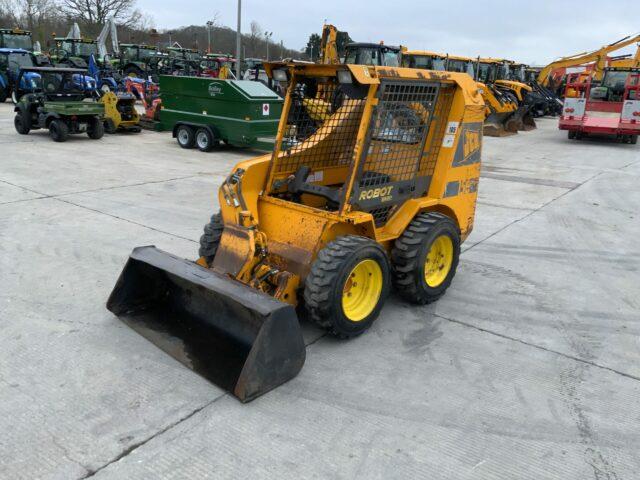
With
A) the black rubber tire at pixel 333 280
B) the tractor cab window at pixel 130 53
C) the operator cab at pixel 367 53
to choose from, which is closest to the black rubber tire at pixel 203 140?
the operator cab at pixel 367 53

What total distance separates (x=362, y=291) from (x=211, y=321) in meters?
1.13

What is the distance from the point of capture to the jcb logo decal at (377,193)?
3856 mm

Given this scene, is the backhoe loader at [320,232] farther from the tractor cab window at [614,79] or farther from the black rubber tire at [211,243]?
the tractor cab window at [614,79]

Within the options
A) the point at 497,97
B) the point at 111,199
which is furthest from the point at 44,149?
Answer: the point at 497,97

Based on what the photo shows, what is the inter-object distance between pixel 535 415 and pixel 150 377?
92.6 inches

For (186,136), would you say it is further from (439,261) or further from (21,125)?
(439,261)

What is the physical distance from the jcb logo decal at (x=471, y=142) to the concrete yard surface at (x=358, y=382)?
1275 millimetres

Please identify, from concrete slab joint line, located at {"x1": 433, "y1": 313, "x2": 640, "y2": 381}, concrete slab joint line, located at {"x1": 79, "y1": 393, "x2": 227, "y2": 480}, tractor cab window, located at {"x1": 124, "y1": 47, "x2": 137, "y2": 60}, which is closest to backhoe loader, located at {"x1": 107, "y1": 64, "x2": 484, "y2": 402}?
concrete slab joint line, located at {"x1": 79, "y1": 393, "x2": 227, "y2": 480}

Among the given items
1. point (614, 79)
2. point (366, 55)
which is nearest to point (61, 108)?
point (366, 55)

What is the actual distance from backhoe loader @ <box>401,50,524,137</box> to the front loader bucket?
14.7 m

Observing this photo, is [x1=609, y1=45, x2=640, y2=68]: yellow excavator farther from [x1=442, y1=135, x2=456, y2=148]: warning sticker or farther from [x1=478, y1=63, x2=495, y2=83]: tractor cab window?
[x1=442, y1=135, x2=456, y2=148]: warning sticker

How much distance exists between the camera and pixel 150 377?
10.7 ft

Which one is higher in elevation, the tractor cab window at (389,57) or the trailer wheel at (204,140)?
the tractor cab window at (389,57)

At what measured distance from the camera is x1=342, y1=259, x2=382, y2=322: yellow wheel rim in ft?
12.3
